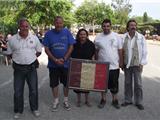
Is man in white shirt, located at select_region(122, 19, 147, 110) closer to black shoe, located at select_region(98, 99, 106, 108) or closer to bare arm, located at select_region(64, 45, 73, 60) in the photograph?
black shoe, located at select_region(98, 99, 106, 108)

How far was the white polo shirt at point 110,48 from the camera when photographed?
8591mm

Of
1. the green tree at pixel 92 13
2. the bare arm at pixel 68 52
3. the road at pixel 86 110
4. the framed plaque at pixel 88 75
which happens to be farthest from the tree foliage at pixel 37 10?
the green tree at pixel 92 13

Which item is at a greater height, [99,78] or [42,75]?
[99,78]

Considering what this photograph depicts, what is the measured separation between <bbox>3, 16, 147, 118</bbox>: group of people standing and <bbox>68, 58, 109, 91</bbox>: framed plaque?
0.48ft

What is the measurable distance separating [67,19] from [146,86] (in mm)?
30833

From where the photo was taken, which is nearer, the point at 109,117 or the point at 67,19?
the point at 109,117

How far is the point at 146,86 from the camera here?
1181 centimetres

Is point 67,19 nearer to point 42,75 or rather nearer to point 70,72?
point 42,75

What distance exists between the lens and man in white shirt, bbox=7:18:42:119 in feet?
25.7

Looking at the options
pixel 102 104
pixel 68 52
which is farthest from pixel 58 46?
pixel 102 104

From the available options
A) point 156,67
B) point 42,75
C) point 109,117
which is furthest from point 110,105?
point 156,67

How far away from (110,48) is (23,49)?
1.86 meters

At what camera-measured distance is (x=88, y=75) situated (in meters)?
8.66

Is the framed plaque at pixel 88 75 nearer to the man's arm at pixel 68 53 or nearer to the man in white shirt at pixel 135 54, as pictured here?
the man's arm at pixel 68 53
